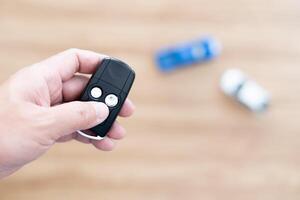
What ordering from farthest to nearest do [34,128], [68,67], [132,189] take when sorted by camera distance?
[132,189] < [68,67] < [34,128]

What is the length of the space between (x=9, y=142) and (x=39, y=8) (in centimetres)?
38

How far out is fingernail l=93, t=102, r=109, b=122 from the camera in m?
0.63

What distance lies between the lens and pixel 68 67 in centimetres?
72

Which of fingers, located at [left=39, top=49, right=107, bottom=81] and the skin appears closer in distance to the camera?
the skin

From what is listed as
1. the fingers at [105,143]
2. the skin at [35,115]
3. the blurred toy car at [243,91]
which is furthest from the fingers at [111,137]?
the blurred toy car at [243,91]

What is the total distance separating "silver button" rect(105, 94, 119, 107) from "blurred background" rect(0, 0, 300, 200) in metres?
0.19

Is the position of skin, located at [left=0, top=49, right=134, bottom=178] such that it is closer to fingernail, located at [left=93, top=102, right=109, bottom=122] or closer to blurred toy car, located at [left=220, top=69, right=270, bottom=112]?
fingernail, located at [left=93, top=102, right=109, bottom=122]

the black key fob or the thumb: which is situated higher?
the black key fob

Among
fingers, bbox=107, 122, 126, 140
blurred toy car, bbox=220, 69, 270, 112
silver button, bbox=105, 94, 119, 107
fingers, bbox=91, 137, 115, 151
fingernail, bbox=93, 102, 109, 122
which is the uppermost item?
blurred toy car, bbox=220, 69, 270, 112

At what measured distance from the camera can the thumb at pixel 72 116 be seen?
602mm

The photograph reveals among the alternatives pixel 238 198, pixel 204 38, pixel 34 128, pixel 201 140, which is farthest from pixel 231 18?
pixel 34 128

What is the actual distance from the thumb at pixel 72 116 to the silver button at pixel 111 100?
0.18 feet

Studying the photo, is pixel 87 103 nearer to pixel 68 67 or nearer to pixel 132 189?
pixel 68 67

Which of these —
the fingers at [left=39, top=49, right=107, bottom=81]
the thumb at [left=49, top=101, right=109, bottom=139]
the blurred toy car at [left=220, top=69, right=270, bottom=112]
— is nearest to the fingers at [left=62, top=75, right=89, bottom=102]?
the fingers at [left=39, top=49, right=107, bottom=81]
